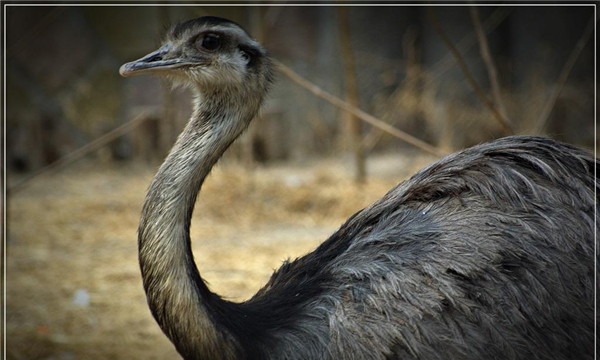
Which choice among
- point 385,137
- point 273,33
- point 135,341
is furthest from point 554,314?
point 273,33

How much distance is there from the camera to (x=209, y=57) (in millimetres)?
2854

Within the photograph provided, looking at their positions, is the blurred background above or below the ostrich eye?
above

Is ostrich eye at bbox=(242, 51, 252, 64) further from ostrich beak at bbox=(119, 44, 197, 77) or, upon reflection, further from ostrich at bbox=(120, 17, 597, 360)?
ostrich beak at bbox=(119, 44, 197, 77)

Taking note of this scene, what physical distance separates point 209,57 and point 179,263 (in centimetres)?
77

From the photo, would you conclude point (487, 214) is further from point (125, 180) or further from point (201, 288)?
point (125, 180)

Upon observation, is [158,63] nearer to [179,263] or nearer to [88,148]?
[179,263]

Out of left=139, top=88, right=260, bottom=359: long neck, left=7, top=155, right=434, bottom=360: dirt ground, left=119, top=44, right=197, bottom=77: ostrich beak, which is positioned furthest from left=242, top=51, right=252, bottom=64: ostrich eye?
left=7, top=155, right=434, bottom=360: dirt ground

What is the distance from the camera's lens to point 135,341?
456 centimetres

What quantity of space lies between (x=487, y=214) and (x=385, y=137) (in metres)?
7.01

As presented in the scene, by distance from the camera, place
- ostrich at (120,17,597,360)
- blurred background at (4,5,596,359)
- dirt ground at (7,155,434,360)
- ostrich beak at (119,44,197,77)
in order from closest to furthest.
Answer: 1. ostrich at (120,17,597,360)
2. ostrich beak at (119,44,197,77)
3. dirt ground at (7,155,434,360)
4. blurred background at (4,5,596,359)

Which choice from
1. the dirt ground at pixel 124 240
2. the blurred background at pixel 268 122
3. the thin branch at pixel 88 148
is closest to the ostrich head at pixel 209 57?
the thin branch at pixel 88 148

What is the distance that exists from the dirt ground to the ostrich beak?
2049mm

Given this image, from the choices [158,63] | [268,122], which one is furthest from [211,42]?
[268,122]

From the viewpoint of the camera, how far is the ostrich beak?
9.02ft
